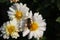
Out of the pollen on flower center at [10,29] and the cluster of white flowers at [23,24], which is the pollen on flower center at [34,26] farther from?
the pollen on flower center at [10,29]

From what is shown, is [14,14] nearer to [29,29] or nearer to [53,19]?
→ [29,29]

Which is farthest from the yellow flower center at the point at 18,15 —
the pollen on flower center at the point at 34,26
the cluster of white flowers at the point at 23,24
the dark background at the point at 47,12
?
the dark background at the point at 47,12

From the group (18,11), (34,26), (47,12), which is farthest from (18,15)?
(47,12)

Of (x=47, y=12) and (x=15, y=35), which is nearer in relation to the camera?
(x=15, y=35)

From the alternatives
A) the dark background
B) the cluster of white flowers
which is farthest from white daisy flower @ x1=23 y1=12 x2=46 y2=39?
the dark background

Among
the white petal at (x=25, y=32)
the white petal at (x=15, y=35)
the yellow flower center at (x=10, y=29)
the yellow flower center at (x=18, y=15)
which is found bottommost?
the white petal at (x=15, y=35)

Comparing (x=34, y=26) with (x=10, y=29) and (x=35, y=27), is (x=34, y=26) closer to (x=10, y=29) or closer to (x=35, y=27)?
(x=35, y=27)
